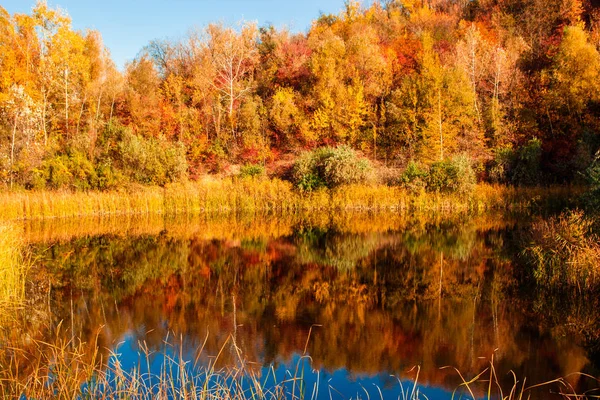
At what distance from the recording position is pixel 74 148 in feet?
88.8

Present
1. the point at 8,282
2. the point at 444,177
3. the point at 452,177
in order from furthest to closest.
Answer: the point at 444,177, the point at 452,177, the point at 8,282

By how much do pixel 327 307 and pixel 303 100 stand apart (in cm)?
3111

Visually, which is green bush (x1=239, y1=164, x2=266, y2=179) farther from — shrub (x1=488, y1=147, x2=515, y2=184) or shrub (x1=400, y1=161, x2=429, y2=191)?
shrub (x1=488, y1=147, x2=515, y2=184)

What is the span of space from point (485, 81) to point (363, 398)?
121 feet

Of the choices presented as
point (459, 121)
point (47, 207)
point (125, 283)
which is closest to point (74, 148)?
point (47, 207)

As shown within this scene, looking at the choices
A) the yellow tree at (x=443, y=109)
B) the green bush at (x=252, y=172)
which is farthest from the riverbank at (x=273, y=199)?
the yellow tree at (x=443, y=109)

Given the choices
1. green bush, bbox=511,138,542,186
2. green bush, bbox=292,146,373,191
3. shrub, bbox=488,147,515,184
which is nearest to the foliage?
shrub, bbox=488,147,515,184

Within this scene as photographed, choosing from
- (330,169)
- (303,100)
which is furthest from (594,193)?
(303,100)

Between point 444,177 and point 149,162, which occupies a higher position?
point 149,162

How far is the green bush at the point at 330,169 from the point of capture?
26297 mm

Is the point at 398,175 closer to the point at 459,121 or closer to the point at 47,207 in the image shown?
the point at 459,121

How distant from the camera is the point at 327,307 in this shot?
898cm

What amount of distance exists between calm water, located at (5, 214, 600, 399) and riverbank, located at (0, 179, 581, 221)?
729 cm

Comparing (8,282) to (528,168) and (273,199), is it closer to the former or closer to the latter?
(273,199)
